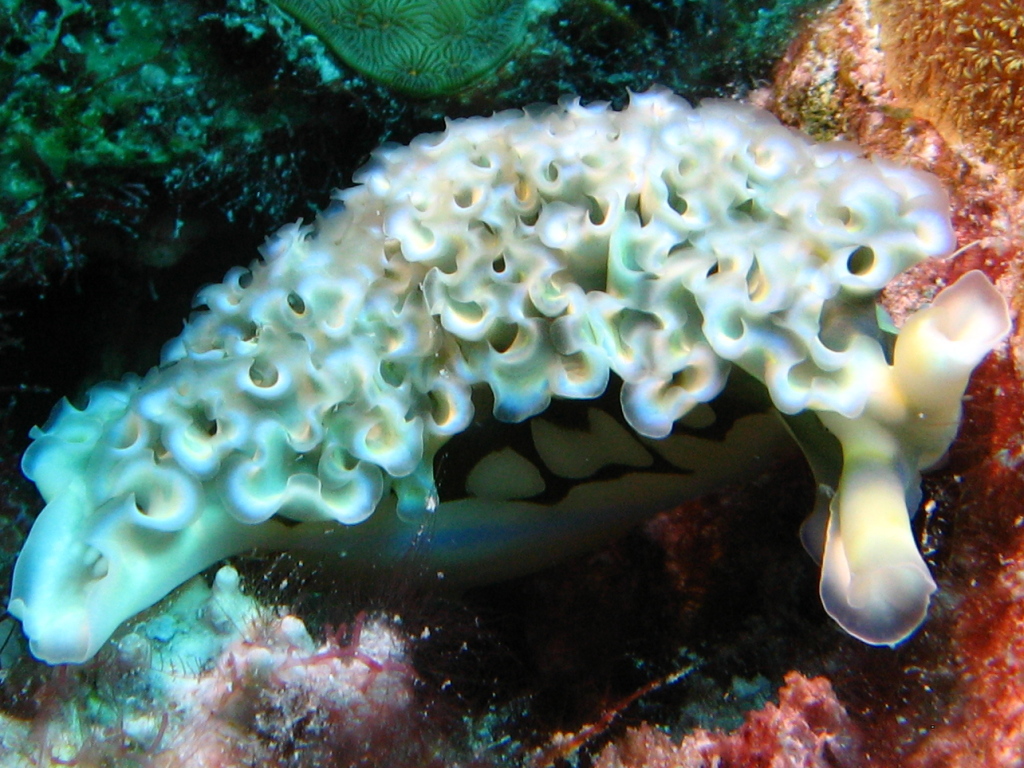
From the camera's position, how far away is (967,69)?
2.23 metres

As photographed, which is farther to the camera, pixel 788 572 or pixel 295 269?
pixel 788 572

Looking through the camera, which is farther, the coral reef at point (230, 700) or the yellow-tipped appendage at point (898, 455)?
the coral reef at point (230, 700)

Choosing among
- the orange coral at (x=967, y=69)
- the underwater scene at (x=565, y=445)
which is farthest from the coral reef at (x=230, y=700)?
the orange coral at (x=967, y=69)

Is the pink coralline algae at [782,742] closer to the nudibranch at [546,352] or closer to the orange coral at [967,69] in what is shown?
the nudibranch at [546,352]

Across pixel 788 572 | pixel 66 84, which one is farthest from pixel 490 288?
pixel 66 84

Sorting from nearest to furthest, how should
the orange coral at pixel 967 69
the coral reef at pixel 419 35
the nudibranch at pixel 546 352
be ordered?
the nudibranch at pixel 546 352 < the orange coral at pixel 967 69 < the coral reef at pixel 419 35

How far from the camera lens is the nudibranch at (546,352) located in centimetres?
184

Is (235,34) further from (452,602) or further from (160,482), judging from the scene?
(452,602)

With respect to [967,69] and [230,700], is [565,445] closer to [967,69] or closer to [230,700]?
[230,700]

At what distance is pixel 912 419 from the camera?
1860 millimetres

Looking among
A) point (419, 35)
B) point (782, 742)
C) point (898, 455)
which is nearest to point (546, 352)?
point (898, 455)

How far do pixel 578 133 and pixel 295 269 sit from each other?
0.88m

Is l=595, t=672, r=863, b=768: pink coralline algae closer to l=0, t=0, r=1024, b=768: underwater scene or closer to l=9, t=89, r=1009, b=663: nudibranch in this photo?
l=0, t=0, r=1024, b=768: underwater scene

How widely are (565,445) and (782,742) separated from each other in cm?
97
